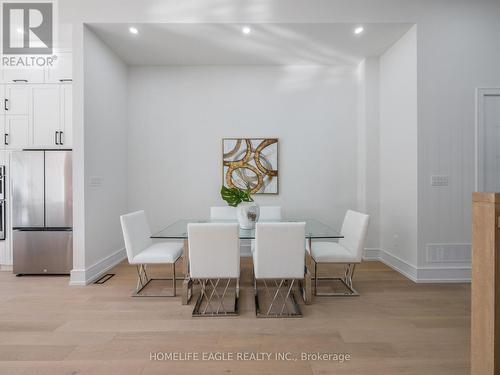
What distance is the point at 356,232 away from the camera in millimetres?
2939

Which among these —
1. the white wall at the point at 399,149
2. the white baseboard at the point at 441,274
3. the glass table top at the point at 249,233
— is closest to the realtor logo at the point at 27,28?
the glass table top at the point at 249,233

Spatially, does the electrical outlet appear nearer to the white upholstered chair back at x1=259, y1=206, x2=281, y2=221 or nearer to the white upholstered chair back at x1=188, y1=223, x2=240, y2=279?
the white upholstered chair back at x1=259, y1=206, x2=281, y2=221

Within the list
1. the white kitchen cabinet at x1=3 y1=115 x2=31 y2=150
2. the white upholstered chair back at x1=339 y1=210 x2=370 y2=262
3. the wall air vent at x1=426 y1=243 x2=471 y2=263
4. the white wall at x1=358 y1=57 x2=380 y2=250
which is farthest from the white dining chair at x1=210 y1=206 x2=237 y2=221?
the white kitchen cabinet at x1=3 y1=115 x2=31 y2=150

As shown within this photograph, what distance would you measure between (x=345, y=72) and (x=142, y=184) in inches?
147

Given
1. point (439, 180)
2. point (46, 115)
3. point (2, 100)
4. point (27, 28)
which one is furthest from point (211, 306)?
point (27, 28)

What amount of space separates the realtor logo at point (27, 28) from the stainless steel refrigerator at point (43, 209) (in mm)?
1438

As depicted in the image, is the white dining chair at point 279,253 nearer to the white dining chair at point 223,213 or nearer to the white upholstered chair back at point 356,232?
the white upholstered chair back at point 356,232

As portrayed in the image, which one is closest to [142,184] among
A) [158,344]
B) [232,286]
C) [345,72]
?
[232,286]

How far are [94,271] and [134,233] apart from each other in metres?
0.99

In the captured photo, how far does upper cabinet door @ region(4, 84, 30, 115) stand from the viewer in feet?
11.7

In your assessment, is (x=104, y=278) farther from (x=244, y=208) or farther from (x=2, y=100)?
A: (x=2, y=100)

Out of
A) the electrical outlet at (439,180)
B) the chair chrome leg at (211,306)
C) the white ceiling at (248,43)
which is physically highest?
the white ceiling at (248,43)

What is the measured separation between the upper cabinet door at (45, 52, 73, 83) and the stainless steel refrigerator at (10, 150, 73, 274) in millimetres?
985

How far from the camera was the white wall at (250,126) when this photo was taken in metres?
4.36
